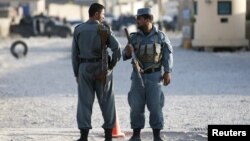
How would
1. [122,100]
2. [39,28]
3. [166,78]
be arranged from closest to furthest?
[166,78] → [122,100] → [39,28]

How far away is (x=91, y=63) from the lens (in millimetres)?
8828

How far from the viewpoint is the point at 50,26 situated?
173 feet

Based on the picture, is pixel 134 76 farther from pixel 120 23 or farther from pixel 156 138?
pixel 120 23

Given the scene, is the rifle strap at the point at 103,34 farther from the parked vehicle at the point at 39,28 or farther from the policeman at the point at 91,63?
the parked vehicle at the point at 39,28

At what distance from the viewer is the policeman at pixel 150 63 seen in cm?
890

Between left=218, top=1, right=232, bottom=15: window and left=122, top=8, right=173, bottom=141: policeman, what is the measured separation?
2066 cm

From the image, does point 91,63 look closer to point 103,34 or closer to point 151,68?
point 103,34

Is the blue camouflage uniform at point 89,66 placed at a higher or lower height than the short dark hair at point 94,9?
lower

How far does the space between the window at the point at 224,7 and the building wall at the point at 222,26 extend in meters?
0.15

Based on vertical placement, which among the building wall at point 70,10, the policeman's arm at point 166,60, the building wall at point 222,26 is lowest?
the building wall at point 70,10

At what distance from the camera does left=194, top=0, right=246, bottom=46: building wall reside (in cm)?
2917

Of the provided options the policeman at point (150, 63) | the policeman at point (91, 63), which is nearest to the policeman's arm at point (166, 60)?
the policeman at point (150, 63)

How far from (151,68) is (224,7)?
20.8 m

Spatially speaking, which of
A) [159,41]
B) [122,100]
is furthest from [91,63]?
[122,100]
